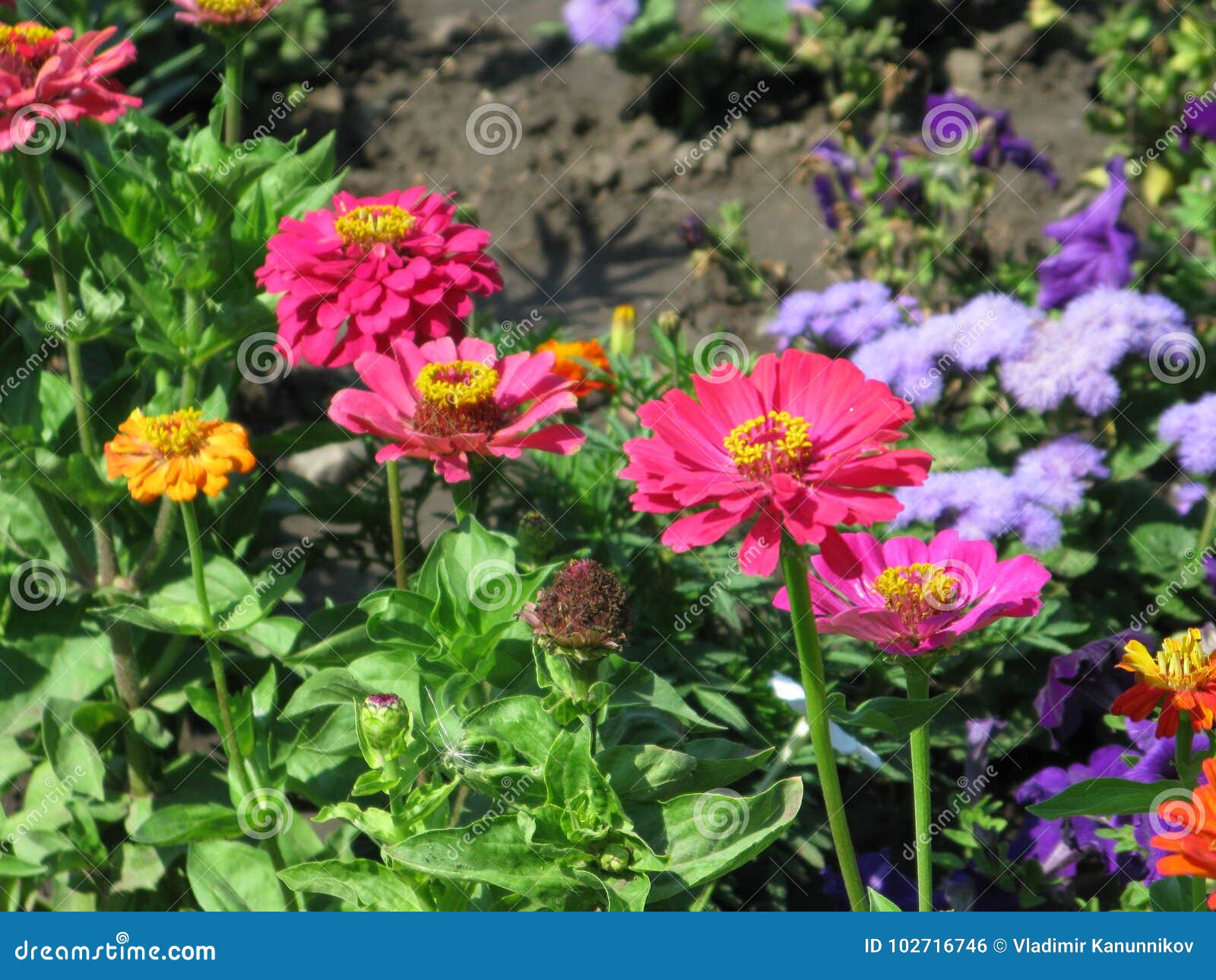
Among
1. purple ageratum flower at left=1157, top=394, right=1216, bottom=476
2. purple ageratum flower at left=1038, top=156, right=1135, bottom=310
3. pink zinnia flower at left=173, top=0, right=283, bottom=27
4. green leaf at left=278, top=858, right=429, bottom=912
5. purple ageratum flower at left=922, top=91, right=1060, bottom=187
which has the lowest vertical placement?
green leaf at left=278, top=858, right=429, bottom=912

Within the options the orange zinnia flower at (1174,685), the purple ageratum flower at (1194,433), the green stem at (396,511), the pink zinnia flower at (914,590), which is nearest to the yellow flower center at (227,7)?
the green stem at (396,511)

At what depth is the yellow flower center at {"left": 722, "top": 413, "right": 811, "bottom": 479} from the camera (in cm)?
132

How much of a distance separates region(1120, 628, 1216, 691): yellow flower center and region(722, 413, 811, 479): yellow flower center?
1.37 feet

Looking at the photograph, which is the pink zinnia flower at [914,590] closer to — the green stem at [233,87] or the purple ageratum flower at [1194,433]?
the purple ageratum flower at [1194,433]

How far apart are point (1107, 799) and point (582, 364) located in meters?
1.11

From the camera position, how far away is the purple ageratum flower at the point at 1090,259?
2832 millimetres

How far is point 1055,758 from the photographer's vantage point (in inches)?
94.0

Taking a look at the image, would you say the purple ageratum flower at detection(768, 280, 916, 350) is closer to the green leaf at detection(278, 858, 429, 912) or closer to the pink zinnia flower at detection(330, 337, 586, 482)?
the pink zinnia flower at detection(330, 337, 586, 482)

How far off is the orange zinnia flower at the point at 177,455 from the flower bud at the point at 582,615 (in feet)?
1.49

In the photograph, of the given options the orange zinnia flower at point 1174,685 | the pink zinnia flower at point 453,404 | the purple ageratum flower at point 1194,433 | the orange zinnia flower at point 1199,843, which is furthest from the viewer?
the purple ageratum flower at point 1194,433

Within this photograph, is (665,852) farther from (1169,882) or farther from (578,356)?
(578,356)

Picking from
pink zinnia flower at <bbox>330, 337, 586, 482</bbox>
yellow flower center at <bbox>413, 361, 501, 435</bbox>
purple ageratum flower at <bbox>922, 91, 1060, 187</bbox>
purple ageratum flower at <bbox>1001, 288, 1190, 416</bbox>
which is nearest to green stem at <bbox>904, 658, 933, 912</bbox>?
pink zinnia flower at <bbox>330, 337, 586, 482</bbox>

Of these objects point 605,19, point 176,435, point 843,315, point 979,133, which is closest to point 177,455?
point 176,435

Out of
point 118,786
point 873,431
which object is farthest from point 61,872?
point 873,431
